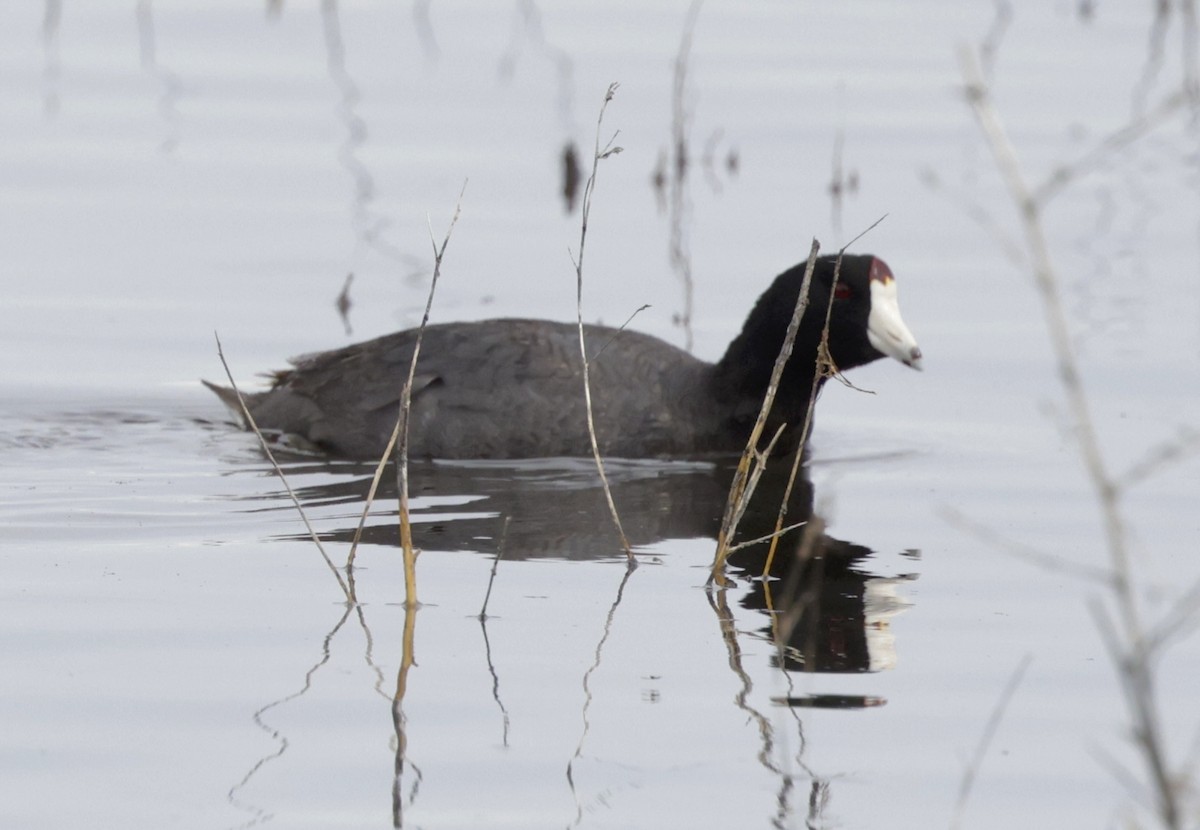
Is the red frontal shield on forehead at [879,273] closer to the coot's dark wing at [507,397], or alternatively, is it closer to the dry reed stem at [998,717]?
the coot's dark wing at [507,397]

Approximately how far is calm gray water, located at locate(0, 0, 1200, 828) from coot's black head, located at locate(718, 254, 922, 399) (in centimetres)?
34

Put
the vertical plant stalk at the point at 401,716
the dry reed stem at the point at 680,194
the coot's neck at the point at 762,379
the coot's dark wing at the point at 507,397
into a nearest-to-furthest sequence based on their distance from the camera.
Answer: the vertical plant stalk at the point at 401,716
the coot's dark wing at the point at 507,397
the coot's neck at the point at 762,379
the dry reed stem at the point at 680,194

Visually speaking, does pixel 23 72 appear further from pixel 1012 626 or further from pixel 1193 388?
pixel 1012 626

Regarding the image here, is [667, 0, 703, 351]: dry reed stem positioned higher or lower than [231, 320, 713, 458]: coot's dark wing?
higher

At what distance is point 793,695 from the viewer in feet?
16.8

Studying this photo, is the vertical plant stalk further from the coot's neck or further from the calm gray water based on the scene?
the coot's neck

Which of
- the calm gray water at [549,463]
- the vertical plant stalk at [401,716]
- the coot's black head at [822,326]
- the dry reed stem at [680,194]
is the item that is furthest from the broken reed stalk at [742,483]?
the dry reed stem at [680,194]

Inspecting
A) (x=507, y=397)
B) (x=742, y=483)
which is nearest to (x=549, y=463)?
(x=507, y=397)

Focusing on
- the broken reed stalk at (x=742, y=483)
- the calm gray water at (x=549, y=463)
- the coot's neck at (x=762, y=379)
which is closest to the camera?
the calm gray water at (x=549, y=463)

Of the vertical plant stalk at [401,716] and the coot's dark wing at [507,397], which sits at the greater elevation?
the coot's dark wing at [507,397]

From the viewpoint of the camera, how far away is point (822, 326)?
8531mm

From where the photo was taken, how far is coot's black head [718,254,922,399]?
27.5 feet

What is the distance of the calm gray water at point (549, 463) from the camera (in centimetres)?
470

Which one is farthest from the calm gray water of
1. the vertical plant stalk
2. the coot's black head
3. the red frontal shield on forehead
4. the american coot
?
the red frontal shield on forehead
